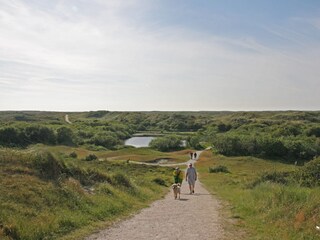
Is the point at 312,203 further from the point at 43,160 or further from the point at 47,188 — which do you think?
the point at 43,160

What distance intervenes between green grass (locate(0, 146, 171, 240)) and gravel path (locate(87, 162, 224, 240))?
27.4 inches

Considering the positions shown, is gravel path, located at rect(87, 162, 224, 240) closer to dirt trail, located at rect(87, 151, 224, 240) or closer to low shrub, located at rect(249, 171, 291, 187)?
dirt trail, located at rect(87, 151, 224, 240)

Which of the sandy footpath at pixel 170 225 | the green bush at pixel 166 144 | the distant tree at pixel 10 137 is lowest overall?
A: the green bush at pixel 166 144

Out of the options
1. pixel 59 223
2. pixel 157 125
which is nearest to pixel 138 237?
pixel 59 223

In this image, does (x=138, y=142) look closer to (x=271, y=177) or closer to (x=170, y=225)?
(x=271, y=177)

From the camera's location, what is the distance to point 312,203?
1160cm

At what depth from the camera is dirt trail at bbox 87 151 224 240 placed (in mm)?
11352

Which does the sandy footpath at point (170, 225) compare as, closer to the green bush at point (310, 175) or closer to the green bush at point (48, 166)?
the green bush at point (48, 166)

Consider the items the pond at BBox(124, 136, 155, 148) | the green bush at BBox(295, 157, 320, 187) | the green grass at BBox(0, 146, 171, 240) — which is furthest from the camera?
the pond at BBox(124, 136, 155, 148)

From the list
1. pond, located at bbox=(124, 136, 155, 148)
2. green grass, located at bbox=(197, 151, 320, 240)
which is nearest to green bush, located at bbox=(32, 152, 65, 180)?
green grass, located at bbox=(197, 151, 320, 240)

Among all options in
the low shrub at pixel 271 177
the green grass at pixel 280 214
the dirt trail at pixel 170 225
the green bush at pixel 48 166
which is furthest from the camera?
the low shrub at pixel 271 177

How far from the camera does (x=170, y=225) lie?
12891mm

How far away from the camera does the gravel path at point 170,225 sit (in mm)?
11352

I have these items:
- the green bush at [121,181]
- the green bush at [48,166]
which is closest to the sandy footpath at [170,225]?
the green bush at [121,181]
